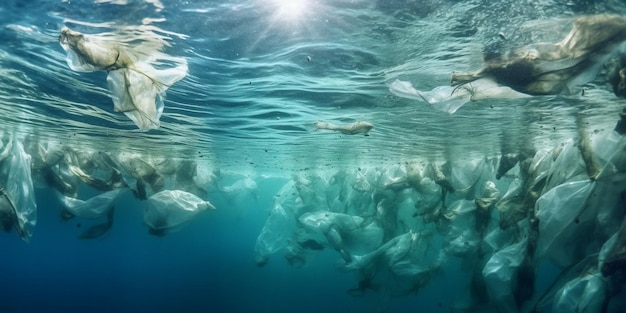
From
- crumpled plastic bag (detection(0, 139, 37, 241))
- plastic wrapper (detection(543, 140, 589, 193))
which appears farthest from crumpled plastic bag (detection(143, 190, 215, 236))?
plastic wrapper (detection(543, 140, 589, 193))

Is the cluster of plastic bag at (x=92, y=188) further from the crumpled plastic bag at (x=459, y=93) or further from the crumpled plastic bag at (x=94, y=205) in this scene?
the crumpled plastic bag at (x=459, y=93)

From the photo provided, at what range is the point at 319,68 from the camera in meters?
9.12

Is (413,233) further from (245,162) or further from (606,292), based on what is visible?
(245,162)

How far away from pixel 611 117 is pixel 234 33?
12.5m

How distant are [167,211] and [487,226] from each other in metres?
9.50

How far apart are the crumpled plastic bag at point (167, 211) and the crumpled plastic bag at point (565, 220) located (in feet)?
31.3

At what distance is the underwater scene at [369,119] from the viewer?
19.4 feet

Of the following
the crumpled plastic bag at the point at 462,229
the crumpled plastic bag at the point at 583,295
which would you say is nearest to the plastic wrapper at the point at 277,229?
the crumpled plastic bag at the point at 462,229

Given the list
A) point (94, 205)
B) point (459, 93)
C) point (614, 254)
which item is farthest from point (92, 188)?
point (614, 254)

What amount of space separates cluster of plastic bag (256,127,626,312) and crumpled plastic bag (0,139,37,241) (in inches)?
341

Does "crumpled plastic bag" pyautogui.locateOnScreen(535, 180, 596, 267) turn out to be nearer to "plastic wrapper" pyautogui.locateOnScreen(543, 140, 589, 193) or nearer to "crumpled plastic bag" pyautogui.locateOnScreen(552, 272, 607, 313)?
"crumpled plastic bag" pyautogui.locateOnScreen(552, 272, 607, 313)

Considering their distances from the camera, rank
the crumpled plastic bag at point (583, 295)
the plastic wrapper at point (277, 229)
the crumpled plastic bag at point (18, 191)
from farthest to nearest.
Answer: the plastic wrapper at point (277, 229), the crumpled plastic bag at point (18, 191), the crumpled plastic bag at point (583, 295)

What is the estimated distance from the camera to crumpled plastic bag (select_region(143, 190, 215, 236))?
12117 mm

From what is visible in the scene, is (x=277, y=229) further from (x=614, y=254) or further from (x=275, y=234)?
(x=614, y=254)
